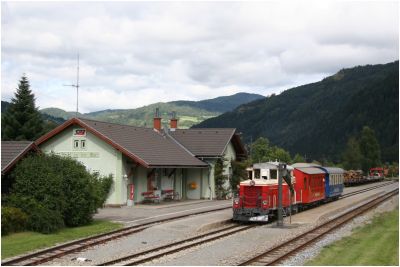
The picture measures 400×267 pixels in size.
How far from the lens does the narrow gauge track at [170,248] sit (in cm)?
1530

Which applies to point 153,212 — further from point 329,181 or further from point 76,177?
point 329,181

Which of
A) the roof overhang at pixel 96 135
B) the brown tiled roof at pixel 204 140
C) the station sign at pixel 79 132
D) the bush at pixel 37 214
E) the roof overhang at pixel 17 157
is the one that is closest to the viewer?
the bush at pixel 37 214

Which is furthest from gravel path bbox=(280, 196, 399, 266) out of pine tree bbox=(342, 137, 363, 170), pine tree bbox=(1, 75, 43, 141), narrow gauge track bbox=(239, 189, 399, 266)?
pine tree bbox=(342, 137, 363, 170)

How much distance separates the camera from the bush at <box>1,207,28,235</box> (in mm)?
19156

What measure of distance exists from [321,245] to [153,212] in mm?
12816

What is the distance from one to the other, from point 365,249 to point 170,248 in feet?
20.0

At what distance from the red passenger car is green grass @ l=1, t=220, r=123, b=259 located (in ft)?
34.9

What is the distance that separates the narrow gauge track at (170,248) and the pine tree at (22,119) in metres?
32.7

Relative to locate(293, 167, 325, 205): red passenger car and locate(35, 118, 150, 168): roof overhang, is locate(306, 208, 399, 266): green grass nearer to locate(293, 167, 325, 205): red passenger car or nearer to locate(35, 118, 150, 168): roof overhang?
locate(293, 167, 325, 205): red passenger car

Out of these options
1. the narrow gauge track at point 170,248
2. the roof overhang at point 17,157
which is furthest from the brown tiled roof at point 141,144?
the narrow gauge track at point 170,248

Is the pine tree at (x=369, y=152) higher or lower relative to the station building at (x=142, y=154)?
higher

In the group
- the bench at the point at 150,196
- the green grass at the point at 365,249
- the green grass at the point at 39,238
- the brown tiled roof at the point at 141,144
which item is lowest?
the green grass at the point at 365,249

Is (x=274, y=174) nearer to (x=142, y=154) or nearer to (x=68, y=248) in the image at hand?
(x=142, y=154)

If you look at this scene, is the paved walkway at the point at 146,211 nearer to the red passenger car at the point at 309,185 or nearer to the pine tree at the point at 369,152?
the red passenger car at the point at 309,185
